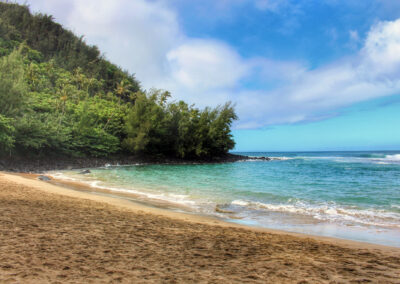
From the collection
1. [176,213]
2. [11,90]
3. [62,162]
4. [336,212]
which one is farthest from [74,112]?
[336,212]

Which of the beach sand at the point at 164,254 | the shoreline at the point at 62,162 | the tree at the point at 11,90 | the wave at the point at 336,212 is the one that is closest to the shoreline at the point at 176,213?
the beach sand at the point at 164,254

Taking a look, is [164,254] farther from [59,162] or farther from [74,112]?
[74,112]

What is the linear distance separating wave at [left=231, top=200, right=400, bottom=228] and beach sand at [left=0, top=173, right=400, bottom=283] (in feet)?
10.8

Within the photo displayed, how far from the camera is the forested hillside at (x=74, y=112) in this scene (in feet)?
84.1

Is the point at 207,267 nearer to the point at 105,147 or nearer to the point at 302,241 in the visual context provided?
the point at 302,241

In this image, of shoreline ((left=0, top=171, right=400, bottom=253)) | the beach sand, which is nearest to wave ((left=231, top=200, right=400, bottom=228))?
shoreline ((left=0, top=171, right=400, bottom=253))

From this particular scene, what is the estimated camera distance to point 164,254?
3.68 metres

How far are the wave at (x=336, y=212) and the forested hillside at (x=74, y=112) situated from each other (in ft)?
76.3

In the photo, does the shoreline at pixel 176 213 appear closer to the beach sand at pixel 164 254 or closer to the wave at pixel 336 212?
the beach sand at pixel 164 254

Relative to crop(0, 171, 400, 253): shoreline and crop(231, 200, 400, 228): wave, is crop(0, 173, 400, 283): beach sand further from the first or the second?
crop(231, 200, 400, 228): wave

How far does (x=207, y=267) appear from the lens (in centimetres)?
327

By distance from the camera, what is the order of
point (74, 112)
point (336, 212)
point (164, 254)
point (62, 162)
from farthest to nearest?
point (74, 112) → point (62, 162) → point (336, 212) → point (164, 254)

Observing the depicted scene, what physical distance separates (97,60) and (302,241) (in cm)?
9047

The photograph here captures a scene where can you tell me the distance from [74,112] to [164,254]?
4061 cm
